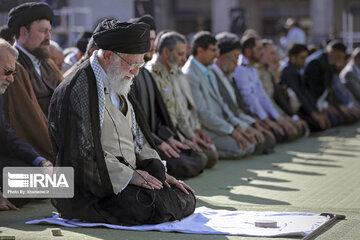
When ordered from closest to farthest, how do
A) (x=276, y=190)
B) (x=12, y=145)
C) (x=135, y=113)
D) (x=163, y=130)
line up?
(x=135, y=113)
(x=12, y=145)
(x=276, y=190)
(x=163, y=130)

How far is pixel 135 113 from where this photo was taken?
5730 mm

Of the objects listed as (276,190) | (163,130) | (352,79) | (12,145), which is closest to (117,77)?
(12,145)

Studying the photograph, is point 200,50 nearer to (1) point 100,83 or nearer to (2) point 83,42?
(2) point 83,42

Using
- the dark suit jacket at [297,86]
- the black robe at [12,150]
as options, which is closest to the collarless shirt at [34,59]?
the black robe at [12,150]

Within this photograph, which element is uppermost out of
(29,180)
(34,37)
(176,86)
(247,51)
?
(34,37)

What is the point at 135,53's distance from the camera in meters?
5.38

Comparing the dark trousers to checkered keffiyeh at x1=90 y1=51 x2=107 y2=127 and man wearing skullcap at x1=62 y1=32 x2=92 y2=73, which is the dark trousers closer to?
checkered keffiyeh at x1=90 y1=51 x2=107 y2=127

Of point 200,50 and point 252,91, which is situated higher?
point 200,50

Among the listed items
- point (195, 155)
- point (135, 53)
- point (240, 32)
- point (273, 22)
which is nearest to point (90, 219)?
point (135, 53)

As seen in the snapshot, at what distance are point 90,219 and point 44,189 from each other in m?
0.77

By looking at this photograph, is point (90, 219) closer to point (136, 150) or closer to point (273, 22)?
point (136, 150)

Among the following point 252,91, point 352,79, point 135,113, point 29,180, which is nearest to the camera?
point 135,113

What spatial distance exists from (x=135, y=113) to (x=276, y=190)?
73.4 inches

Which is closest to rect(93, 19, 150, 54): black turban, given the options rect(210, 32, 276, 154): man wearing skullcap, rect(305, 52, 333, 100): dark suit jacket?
rect(210, 32, 276, 154): man wearing skullcap
